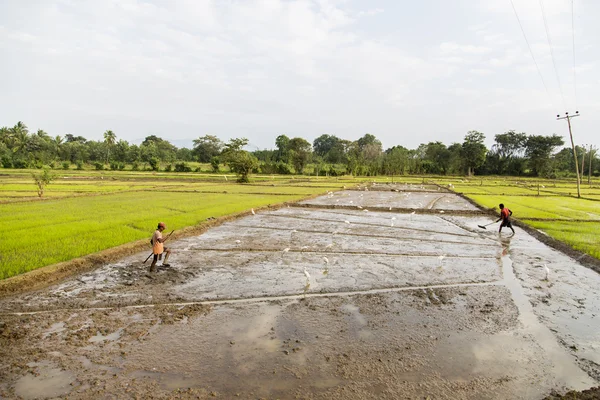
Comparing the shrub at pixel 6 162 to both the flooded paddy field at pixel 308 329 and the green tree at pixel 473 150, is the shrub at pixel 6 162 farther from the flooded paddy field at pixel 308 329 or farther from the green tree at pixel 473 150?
the green tree at pixel 473 150

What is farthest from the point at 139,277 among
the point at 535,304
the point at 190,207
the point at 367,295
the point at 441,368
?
the point at 190,207

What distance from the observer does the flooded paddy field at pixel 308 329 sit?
444 centimetres

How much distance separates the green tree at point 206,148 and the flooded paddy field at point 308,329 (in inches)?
2822

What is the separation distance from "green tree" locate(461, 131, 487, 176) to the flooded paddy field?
60.2 m

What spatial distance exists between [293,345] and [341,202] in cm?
1945

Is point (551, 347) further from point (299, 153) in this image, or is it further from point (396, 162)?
point (396, 162)

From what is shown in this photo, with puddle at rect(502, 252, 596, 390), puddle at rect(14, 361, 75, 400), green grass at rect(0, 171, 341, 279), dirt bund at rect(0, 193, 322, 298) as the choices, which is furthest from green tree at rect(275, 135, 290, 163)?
puddle at rect(14, 361, 75, 400)

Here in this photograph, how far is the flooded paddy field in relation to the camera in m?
Answer: 4.44

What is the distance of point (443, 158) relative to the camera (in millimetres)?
74375

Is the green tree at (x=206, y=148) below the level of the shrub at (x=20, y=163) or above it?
above

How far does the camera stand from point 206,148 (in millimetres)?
80062

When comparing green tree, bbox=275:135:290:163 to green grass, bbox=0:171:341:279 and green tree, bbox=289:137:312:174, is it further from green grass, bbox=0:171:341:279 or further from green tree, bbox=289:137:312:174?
green grass, bbox=0:171:341:279

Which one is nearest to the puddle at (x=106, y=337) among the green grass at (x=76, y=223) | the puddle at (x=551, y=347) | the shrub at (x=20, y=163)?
the green grass at (x=76, y=223)

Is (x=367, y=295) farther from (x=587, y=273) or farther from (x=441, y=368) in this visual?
(x=587, y=273)
